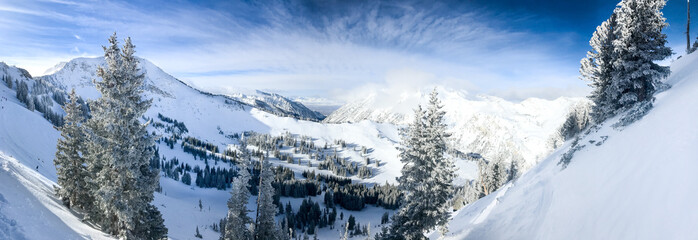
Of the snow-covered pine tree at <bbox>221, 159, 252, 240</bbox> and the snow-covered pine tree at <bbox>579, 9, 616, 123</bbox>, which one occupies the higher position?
the snow-covered pine tree at <bbox>579, 9, 616, 123</bbox>

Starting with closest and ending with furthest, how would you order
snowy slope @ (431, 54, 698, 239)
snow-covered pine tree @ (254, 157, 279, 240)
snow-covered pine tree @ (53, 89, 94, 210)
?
snowy slope @ (431, 54, 698, 239)
snow-covered pine tree @ (53, 89, 94, 210)
snow-covered pine tree @ (254, 157, 279, 240)

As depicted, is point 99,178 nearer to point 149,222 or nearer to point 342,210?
point 149,222

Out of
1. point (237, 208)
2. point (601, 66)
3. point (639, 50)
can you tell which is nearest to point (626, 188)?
point (639, 50)

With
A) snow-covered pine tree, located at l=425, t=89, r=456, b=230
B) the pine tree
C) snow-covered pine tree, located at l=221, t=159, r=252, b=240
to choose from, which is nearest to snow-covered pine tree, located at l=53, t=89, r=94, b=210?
snow-covered pine tree, located at l=221, t=159, r=252, b=240

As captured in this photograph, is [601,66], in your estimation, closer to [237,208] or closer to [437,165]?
[437,165]

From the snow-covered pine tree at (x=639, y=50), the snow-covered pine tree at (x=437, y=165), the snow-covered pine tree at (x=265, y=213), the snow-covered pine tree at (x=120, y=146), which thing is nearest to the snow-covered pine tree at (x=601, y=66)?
the snow-covered pine tree at (x=639, y=50)

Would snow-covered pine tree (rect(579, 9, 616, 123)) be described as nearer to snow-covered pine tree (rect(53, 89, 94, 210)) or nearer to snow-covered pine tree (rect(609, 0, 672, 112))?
snow-covered pine tree (rect(609, 0, 672, 112))
